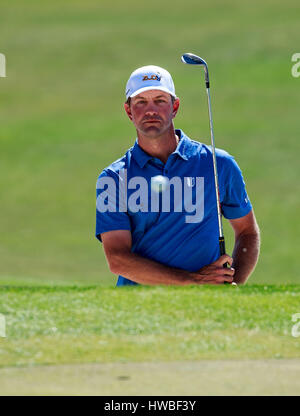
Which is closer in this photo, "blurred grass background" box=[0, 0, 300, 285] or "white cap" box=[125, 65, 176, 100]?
"white cap" box=[125, 65, 176, 100]

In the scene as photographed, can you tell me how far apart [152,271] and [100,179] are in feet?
1.92

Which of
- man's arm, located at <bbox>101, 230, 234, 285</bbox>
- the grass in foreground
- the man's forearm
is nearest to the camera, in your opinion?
A: the grass in foreground

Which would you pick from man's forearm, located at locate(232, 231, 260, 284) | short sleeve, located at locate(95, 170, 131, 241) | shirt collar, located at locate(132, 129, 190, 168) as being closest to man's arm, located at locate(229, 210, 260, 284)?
man's forearm, located at locate(232, 231, 260, 284)

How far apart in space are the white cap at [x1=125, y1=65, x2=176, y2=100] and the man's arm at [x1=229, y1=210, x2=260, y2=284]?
0.93 metres

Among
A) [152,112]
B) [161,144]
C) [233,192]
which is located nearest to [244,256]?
[233,192]

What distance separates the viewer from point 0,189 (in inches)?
1003

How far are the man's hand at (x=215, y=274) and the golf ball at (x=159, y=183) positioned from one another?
19.9 inches

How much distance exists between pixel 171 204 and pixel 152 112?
1.70 ft

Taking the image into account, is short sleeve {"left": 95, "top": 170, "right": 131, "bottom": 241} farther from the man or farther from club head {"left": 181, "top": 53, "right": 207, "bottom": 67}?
club head {"left": 181, "top": 53, "right": 207, "bottom": 67}

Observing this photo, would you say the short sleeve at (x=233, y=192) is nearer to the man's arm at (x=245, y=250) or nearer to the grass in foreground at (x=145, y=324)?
the man's arm at (x=245, y=250)

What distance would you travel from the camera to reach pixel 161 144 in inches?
211

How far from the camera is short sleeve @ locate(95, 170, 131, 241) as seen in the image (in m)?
5.19

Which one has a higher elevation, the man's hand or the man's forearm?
the man's forearm

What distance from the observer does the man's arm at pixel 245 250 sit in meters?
5.56
